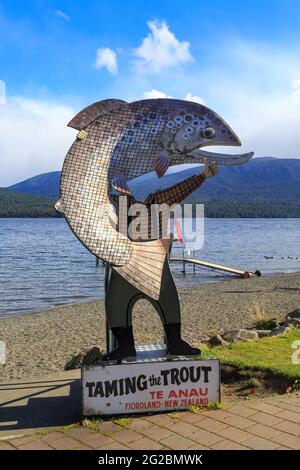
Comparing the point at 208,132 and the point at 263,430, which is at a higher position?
the point at 208,132

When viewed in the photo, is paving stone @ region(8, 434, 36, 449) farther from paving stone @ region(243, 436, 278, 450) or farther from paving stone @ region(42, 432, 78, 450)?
paving stone @ region(243, 436, 278, 450)

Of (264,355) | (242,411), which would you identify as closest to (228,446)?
(242,411)

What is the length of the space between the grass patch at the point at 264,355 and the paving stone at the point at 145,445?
244 cm

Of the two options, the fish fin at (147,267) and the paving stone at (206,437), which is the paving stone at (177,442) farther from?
the fish fin at (147,267)

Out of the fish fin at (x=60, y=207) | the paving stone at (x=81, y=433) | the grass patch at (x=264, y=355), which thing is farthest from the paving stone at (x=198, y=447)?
the fish fin at (x=60, y=207)

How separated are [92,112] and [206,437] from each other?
389 centimetres

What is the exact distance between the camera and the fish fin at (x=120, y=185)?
235 inches

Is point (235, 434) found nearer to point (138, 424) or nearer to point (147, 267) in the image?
point (138, 424)

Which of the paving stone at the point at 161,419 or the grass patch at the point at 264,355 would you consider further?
the grass patch at the point at 264,355

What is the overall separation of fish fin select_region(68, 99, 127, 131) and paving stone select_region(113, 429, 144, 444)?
3445mm

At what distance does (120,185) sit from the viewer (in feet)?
19.8

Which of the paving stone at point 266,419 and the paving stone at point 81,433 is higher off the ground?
the paving stone at point 266,419
